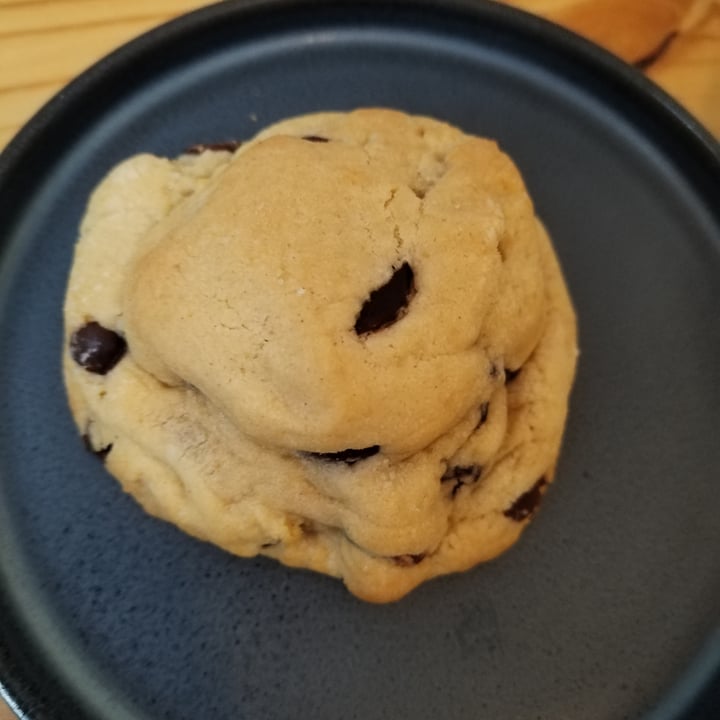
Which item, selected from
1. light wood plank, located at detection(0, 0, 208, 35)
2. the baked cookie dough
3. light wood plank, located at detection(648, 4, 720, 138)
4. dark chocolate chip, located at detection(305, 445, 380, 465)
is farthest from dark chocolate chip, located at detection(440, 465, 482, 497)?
light wood plank, located at detection(0, 0, 208, 35)

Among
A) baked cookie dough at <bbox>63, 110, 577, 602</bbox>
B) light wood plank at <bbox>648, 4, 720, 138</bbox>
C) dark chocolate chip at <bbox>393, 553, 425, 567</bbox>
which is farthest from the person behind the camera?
light wood plank at <bbox>648, 4, 720, 138</bbox>

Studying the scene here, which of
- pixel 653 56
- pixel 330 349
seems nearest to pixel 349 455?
pixel 330 349

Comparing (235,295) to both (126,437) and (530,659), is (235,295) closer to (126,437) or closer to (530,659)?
(126,437)

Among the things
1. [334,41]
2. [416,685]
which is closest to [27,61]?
[334,41]

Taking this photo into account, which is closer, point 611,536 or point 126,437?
point 126,437

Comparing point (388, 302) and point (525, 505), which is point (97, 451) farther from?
point (525, 505)

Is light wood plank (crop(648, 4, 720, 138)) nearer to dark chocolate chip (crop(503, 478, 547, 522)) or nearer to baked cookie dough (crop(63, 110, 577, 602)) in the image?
baked cookie dough (crop(63, 110, 577, 602))
